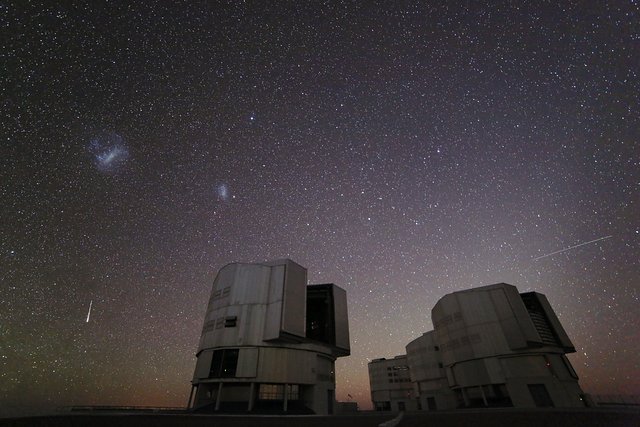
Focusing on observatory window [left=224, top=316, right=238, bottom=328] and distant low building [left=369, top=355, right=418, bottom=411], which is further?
distant low building [left=369, top=355, right=418, bottom=411]

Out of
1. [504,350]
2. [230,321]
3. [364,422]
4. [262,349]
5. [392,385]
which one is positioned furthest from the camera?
[392,385]

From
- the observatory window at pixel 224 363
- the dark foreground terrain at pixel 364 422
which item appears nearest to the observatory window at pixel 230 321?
the observatory window at pixel 224 363

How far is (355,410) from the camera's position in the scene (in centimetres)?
5350

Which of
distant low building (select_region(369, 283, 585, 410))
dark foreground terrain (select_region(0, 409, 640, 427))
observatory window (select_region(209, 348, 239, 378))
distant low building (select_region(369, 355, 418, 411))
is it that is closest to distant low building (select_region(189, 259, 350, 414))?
observatory window (select_region(209, 348, 239, 378))

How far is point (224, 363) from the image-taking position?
3206 centimetres

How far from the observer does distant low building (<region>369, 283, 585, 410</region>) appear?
3916 cm

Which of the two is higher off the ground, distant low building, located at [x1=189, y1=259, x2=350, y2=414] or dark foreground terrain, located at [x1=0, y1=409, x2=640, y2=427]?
distant low building, located at [x1=189, y1=259, x2=350, y2=414]

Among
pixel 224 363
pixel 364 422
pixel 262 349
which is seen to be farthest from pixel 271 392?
pixel 364 422

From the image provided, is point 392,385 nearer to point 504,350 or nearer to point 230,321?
point 504,350

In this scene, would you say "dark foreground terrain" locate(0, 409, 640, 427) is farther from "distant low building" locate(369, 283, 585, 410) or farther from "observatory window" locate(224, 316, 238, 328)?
"distant low building" locate(369, 283, 585, 410)

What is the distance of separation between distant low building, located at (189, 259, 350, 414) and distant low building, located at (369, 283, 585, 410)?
18516 millimetres

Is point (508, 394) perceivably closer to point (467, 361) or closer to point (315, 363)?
point (467, 361)

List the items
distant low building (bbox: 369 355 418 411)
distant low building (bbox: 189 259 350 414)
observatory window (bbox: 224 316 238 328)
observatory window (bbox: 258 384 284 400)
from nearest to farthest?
distant low building (bbox: 189 259 350 414) → observatory window (bbox: 258 384 284 400) → observatory window (bbox: 224 316 238 328) → distant low building (bbox: 369 355 418 411)

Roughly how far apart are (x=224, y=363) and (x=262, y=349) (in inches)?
163
